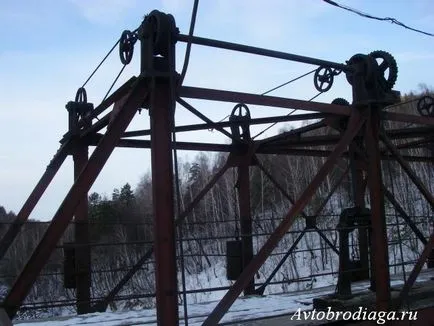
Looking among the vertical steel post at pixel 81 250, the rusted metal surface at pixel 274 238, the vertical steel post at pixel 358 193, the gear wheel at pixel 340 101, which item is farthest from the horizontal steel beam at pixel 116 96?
the gear wheel at pixel 340 101

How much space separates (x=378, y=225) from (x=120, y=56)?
3449mm

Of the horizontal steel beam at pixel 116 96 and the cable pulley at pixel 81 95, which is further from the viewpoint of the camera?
the cable pulley at pixel 81 95

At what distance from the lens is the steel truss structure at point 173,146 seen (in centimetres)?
450

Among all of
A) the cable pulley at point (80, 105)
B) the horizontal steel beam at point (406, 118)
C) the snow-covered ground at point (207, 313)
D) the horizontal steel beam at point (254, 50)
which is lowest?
the snow-covered ground at point (207, 313)

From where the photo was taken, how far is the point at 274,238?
5.19m

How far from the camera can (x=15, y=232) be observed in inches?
270

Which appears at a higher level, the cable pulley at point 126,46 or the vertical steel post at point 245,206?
the cable pulley at point 126,46

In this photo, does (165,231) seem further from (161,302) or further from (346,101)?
(346,101)

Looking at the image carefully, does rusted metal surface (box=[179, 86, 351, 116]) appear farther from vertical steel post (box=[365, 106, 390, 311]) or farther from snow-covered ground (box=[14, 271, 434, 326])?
snow-covered ground (box=[14, 271, 434, 326])

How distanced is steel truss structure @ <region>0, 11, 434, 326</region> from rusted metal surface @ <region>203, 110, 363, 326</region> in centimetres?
1

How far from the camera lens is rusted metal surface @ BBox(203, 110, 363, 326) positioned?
4777mm

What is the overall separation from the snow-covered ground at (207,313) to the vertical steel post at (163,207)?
1.55 m

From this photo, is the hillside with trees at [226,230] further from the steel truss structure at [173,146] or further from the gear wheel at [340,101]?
the steel truss structure at [173,146]

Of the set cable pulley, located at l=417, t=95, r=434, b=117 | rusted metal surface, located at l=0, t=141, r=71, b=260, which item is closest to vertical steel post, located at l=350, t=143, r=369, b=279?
cable pulley, located at l=417, t=95, r=434, b=117
